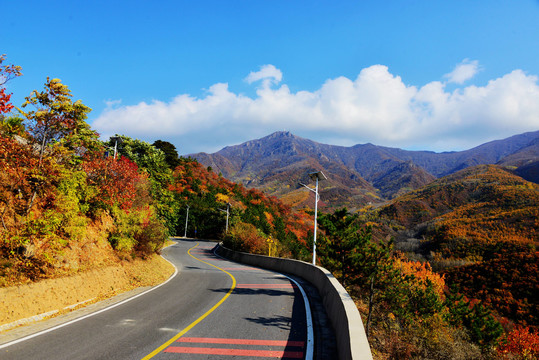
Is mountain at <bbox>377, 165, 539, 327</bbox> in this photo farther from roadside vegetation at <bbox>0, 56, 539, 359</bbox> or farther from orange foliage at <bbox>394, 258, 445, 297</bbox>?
orange foliage at <bbox>394, 258, 445, 297</bbox>

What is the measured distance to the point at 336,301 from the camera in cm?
790

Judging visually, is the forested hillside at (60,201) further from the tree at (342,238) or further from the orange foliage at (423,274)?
the orange foliage at (423,274)

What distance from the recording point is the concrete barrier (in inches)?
186

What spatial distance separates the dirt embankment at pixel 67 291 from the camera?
26.0 ft

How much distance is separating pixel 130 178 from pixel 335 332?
1309cm

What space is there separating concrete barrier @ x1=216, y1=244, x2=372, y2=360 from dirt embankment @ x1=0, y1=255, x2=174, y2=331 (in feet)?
25.3

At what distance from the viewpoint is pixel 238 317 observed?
8.77 m

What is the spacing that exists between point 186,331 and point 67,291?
210 inches

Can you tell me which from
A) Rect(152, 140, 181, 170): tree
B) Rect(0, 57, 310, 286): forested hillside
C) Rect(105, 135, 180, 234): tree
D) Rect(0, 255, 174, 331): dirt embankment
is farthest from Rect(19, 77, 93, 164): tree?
Rect(152, 140, 181, 170): tree

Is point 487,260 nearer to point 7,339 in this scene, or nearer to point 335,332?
point 335,332

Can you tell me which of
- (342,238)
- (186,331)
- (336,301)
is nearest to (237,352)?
(186,331)

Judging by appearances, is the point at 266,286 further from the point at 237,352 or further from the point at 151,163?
the point at 151,163

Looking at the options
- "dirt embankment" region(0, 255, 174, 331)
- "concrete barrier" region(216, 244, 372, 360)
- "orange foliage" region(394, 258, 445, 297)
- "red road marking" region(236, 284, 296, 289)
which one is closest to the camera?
"concrete barrier" region(216, 244, 372, 360)

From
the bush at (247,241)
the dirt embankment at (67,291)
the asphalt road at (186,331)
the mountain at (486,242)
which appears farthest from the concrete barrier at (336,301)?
the mountain at (486,242)
